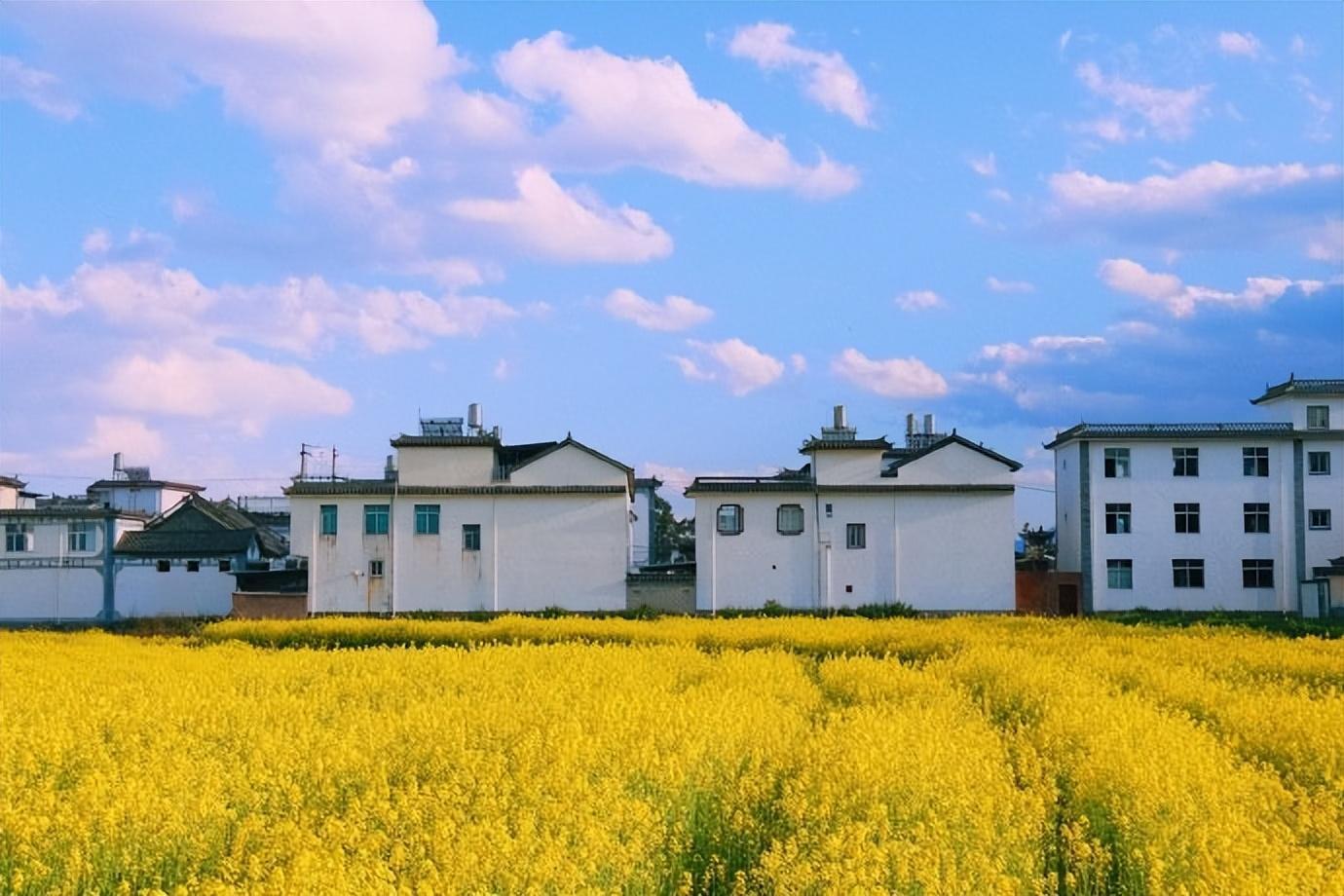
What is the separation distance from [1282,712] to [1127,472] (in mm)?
35512

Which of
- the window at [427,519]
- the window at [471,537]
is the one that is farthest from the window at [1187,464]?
the window at [427,519]

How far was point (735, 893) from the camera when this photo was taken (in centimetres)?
717

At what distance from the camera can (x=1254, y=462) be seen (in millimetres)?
46844

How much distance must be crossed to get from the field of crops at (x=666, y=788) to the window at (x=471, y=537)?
2839 cm

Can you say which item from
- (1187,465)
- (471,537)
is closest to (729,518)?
(471,537)

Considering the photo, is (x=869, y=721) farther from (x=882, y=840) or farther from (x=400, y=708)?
(x=400, y=708)

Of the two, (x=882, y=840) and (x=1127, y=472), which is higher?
(x=1127, y=472)

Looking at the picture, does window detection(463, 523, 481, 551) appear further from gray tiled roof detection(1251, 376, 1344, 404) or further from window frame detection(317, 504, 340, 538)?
gray tiled roof detection(1251, 376, 1344, 404)

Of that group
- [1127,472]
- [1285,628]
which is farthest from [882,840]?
[1127,472]

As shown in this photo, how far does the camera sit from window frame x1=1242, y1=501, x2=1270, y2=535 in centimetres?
4650

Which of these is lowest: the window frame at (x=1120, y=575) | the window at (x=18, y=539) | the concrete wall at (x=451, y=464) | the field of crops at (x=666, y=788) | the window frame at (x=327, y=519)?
the field of crops at (x=666, y=788)

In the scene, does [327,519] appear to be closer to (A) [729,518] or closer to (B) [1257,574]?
(A) [729,518]

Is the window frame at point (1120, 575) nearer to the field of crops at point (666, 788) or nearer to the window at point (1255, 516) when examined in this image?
the window at point (1255, 516)

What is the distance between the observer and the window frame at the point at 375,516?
46000mm
